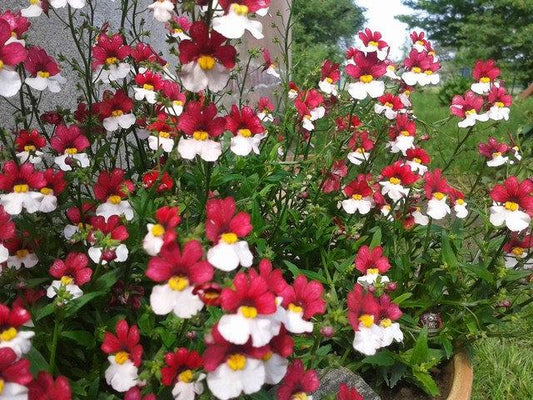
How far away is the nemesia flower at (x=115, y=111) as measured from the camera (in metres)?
1.64

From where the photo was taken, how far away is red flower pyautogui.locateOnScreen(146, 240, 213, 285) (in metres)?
0.93

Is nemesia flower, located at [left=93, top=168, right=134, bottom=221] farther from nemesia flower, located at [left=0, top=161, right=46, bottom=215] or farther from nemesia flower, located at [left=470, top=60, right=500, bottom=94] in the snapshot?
nemesia flower, located at [left=470, top=60, right=500, bottom=94]

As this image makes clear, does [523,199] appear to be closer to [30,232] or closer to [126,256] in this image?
[126,256]

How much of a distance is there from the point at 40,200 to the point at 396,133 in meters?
1.27

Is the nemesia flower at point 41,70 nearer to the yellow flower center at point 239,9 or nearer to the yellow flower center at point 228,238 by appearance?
the yellow flower center at point 239,9

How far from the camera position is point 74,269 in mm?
1344

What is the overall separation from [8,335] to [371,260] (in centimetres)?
103

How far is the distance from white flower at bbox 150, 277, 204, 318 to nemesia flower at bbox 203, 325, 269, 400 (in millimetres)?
54

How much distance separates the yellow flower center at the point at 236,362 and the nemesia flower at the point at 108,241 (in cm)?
43

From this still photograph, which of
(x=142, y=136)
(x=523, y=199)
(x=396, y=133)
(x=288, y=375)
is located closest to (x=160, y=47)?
(x=142, y=136)

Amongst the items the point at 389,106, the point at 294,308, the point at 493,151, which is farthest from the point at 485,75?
the point at 294,308

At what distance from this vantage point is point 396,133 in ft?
6.68

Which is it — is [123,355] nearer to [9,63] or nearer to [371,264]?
[9,63]

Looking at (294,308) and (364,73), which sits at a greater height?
(364,73)
